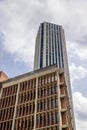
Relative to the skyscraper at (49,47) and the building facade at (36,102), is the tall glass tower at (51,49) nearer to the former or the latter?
the skyscraper at (49,47)

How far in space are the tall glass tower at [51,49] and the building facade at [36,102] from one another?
7938 centimetres

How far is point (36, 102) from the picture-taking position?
7188 cm

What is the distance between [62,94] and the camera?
71.1 metres

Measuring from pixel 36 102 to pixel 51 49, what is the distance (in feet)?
350

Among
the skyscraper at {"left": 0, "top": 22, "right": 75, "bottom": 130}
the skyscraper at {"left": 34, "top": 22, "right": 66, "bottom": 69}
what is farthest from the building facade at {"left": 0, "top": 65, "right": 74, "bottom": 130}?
the skyscraper at {"left": 34, "top": 22, "right": 66, "bottom": 69}

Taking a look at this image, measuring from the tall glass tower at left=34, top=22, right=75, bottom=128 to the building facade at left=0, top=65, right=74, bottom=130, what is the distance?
79382 millimetres

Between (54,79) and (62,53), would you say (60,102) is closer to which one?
(54,79)

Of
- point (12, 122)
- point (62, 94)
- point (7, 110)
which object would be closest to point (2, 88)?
point (7, 110)

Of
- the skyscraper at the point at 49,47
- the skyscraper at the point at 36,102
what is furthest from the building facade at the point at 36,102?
the skyscraper at the point at 49,47

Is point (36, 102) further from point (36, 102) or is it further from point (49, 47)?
point (49, 47)

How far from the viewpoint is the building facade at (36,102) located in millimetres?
65250

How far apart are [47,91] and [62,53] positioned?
351 ft

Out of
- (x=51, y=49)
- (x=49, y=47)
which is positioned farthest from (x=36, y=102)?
(x=49, y=47)

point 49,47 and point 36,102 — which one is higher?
point 49,47
